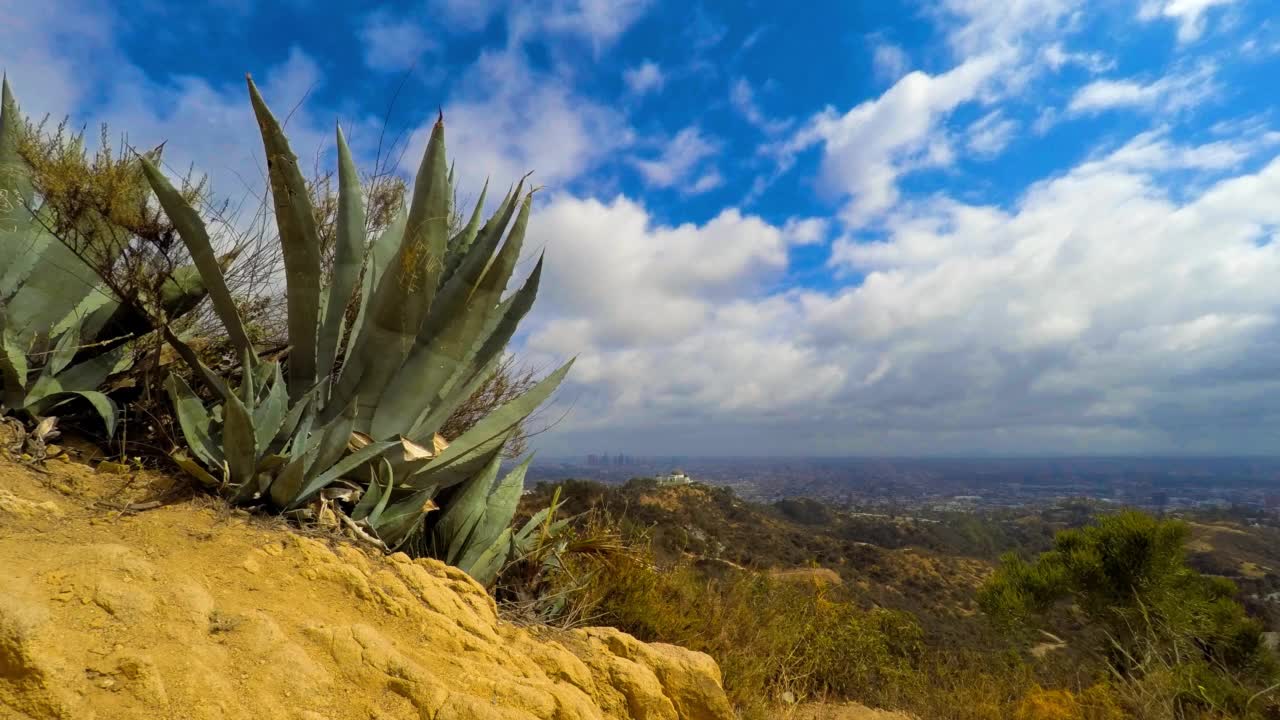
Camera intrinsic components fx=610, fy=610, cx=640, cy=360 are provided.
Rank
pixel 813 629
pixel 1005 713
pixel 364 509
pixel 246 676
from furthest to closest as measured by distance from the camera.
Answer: pixel 813 629, pixel 1005 713, pixel 364 509, pixel 246 676

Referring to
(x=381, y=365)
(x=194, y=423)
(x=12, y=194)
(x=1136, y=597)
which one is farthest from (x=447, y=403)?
(x=1136, y=597)

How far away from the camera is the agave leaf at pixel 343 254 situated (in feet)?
10.5

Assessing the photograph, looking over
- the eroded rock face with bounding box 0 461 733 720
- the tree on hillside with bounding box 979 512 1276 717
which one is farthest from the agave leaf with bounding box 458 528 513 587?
the tree on hillside with bounding box 979 512 1276 717

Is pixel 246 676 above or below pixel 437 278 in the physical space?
below

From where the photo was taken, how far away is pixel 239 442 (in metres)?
2.39

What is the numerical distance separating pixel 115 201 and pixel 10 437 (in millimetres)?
1078

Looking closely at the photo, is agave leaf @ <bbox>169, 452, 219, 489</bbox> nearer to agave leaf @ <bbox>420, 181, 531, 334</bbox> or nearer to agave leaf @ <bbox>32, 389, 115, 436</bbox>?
agave leaf @ <bbox>32, 389, 115, 436</bbox>

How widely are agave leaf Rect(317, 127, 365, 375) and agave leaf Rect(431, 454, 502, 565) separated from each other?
0.97 m

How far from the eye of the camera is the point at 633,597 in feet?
12.0

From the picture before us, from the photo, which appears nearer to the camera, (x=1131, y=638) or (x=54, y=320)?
(x=54, y=320)

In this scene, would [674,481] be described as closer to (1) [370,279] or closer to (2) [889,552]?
(2) [889,552]

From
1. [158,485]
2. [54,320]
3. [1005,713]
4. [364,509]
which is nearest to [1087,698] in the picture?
[1005,713]

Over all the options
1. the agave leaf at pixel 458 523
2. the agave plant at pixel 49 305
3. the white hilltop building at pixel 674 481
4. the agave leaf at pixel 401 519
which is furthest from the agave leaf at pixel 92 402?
the white hilltop building at pixel 674 481

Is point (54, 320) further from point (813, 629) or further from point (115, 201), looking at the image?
point (813, 629)
